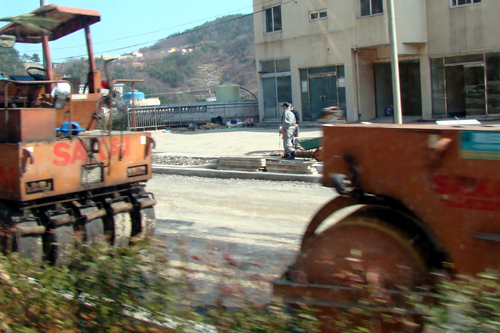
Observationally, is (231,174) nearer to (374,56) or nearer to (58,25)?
(58,25)

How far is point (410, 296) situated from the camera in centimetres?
255

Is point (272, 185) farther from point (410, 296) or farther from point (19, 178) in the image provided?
point (410, 296)

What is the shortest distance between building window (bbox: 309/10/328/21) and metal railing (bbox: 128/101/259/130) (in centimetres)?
762

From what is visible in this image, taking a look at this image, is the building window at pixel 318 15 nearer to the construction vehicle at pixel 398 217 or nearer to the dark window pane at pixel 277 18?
the dark window pane at pixel 277 18

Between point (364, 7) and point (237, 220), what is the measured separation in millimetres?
18861

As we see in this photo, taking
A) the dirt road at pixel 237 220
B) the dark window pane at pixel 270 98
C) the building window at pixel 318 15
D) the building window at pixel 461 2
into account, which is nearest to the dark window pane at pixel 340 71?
the building window at pixel 318 15

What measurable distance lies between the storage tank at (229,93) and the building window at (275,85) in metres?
5.87

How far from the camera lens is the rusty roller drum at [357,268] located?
106 inches

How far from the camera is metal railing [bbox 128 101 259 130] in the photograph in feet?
102

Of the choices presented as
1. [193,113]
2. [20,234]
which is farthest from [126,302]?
[193,113]

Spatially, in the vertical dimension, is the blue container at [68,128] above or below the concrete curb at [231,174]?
above

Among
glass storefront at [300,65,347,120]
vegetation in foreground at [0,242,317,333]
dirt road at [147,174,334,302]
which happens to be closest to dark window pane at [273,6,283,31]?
glass storefront at [300,65,347,120]

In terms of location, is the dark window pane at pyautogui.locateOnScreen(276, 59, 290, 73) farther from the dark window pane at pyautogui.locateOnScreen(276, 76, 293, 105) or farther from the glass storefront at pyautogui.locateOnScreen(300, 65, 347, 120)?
the glass storefront at pyautogui.locateOnScreen(300, 65, 347, 120)

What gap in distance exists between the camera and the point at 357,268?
2957 mm
